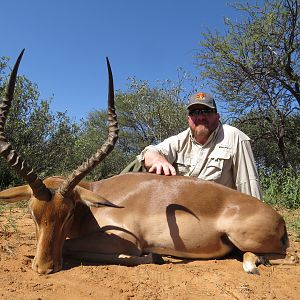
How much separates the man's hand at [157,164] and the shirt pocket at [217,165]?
645mm

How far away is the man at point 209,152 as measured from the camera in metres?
5.28

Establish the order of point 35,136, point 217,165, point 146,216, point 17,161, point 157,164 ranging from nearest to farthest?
1. point 17,161
2. point 146,216
3. point 157,164
4. point 217,165
5. point 35,136

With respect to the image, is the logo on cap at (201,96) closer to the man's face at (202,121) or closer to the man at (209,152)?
the man at (209,152)

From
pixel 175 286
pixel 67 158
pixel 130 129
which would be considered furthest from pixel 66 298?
pixel 130 129

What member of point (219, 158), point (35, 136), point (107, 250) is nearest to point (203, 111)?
point (219, 158)

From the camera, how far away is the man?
5277mm

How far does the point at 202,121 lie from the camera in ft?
18.0

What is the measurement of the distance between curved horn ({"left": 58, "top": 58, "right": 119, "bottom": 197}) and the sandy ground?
2.32 feet

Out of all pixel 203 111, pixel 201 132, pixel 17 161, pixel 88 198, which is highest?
pixel 203 111

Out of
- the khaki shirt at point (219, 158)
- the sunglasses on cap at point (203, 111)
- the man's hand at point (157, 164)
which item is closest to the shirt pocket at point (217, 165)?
the khaki shirt at point (219, 158)

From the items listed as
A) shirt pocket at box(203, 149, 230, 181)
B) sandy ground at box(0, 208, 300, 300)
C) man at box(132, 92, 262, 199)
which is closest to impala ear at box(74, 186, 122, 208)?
sandy ground at box(0, 208, 300, 300)

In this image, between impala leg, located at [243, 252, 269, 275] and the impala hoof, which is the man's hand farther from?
impala leg, located at [243, 252, 269, 275]

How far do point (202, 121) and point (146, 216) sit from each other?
5.84ft

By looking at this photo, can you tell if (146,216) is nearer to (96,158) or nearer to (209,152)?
(96,158)
